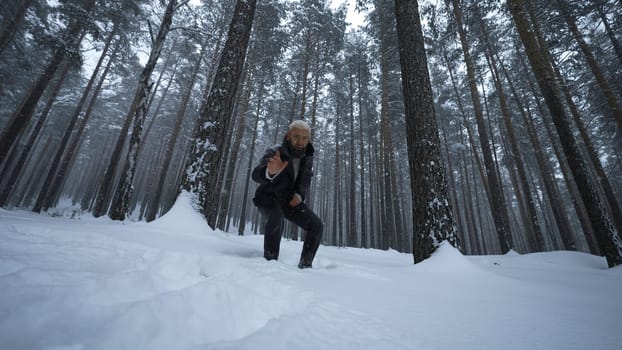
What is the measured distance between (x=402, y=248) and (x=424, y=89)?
12038mm

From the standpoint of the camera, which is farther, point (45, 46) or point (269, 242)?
point (45, 46)

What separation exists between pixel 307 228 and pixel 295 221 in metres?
0.16

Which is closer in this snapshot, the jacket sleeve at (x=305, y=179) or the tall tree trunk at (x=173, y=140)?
the jacket sleeve at (x=305, y=179)

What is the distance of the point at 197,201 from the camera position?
3729mm

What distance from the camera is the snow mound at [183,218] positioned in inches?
127

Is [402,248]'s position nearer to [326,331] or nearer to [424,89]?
[424,89]

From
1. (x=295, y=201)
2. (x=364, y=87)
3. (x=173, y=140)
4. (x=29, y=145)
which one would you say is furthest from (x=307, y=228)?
(x=29, y=145)

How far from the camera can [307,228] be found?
2.62m

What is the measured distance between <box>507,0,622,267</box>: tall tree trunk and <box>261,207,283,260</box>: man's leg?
5758 millimetres

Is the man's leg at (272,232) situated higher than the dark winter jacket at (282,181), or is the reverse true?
the dark winter jacket at (282,181)

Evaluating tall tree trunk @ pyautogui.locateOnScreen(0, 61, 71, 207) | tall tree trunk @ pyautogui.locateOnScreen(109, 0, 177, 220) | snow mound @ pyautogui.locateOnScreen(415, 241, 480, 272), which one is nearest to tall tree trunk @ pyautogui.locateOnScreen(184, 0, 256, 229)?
tall tree trunk @ pyautogui.locateOnScreen(109, 0, 177, 220)

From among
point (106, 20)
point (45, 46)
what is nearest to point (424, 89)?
point (45, 46)

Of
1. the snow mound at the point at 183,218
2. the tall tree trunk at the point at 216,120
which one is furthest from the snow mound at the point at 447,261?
the tall tree trunk at the point at 216,120

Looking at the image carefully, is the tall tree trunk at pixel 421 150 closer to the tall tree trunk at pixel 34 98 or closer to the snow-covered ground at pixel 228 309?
the snow-covered ground at pixel 228 309
